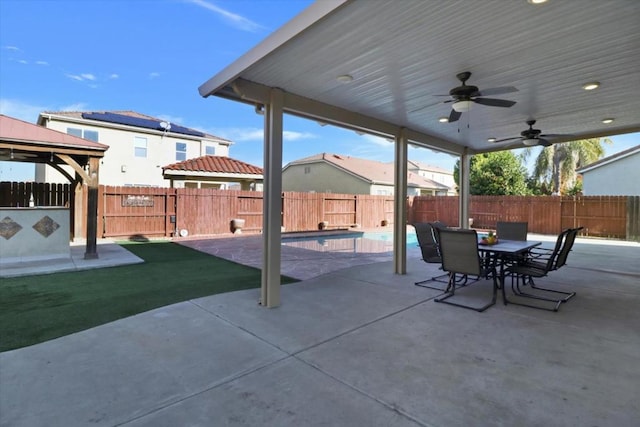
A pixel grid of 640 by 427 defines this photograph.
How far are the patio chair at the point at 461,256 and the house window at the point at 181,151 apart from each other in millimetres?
16335

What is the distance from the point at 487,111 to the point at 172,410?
5.73m

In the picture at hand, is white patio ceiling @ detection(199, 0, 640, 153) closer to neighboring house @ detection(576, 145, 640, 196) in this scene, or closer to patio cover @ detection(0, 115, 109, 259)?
patio cover @ detection(0, 115, 109, 259)

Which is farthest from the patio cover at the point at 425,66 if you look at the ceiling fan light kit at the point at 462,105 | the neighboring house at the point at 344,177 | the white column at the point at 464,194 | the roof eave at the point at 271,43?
the neighboring house at the point at 344,177

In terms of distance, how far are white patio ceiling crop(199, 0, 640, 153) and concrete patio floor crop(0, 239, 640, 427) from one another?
279 centimetres

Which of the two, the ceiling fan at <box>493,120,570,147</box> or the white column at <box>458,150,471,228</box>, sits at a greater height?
the ceiling fan at <box>493,120,570,147</box>

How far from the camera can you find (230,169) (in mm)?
14492

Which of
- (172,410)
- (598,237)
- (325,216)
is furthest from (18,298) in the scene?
(598,237)

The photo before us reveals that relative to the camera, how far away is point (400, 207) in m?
6.45

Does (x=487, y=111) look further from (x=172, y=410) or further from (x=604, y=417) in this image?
(x=172, y=410)

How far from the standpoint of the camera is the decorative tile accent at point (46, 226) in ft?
23.4

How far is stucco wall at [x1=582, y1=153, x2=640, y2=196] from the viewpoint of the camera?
1609 cm

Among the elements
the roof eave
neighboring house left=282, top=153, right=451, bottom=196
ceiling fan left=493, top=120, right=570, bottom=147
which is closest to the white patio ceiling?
the roof eave

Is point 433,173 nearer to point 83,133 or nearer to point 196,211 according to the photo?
point 196,211

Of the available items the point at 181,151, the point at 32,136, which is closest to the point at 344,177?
the point at 181,151
